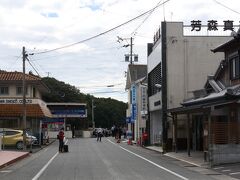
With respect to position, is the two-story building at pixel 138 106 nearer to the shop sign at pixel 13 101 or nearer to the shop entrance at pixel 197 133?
the shop sign at pixel 13 101

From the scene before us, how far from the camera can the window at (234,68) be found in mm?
30639

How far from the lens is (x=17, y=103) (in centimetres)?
5150

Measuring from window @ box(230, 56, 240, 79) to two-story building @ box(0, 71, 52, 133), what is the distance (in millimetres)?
23342

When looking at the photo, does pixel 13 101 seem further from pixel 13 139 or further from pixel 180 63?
pixel 180 63

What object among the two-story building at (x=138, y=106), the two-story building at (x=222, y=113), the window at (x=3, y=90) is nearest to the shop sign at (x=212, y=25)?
the two-story building at (x=222, y=113)

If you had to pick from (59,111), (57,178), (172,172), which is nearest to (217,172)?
(172,172)

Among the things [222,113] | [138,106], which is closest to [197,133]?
[222,113]

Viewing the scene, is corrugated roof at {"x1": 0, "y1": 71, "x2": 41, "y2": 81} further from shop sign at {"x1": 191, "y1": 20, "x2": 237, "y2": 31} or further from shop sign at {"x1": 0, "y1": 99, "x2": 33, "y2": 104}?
shop sign at {"x1": 191, "y1": 20, "x2": 237, "y2": 31}

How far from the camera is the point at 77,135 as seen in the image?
91.7m

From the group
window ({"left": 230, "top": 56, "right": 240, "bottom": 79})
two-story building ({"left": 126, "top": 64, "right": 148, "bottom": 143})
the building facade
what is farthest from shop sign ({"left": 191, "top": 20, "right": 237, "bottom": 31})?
two-story building ({"left": 126, "top": 64, "right": 148, "bottom": 143})

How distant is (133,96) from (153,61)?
53.1ft

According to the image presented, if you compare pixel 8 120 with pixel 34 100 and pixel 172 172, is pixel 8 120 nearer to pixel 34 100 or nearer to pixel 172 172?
pixel 34 100

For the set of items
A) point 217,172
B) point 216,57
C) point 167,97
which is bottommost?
point 217,172

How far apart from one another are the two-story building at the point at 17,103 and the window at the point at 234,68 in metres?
23.3
